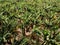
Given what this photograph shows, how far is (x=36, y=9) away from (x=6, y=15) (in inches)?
30.1

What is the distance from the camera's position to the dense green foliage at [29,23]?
210 inches

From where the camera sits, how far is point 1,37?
5.39 m

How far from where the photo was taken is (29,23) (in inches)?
219

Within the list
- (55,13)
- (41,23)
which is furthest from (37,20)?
(55,13)

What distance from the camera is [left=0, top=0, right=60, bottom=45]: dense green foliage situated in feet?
17.5

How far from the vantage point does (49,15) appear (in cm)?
584

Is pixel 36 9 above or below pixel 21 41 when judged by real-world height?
above

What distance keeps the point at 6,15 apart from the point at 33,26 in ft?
2.43

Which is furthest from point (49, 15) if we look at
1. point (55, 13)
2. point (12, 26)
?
point (12, 26)

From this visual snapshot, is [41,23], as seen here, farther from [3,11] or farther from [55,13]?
[3,11]

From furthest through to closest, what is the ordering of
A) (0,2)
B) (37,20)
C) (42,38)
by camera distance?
(0,2)
(37,20)
(42,38)

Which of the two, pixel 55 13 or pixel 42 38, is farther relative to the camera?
pixel 55 13

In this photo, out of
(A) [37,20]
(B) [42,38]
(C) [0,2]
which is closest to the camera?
(B) [42,38]

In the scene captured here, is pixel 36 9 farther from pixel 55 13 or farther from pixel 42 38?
pixel 42 38
